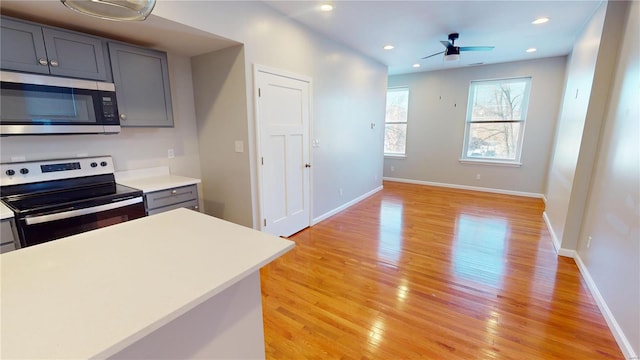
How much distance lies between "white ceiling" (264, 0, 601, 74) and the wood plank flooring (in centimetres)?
266

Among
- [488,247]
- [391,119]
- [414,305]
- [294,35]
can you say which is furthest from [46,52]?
[391,119]

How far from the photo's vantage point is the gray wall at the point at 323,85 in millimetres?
2488

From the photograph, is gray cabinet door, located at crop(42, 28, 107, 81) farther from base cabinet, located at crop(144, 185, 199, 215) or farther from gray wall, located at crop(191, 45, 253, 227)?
base cabinet, located at crop(144, 185, 199, 215)

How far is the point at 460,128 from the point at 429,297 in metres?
4.92

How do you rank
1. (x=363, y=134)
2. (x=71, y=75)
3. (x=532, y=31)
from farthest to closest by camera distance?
(x=363, y=134) → (x=532, y=31) → (x=71, y=75)

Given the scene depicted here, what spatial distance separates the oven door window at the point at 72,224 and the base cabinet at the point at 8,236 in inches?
1.6

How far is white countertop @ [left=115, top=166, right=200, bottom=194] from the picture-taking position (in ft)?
8.39

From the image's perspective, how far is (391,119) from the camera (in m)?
7.02

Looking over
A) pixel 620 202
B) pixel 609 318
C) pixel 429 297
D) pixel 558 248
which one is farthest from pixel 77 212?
pixel 558 248

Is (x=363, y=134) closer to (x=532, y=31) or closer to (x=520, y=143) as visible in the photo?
(x=532, y=31)

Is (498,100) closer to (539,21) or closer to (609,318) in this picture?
(539,21)

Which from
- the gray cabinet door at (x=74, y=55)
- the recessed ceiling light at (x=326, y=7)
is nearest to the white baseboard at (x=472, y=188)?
the recessed ceiling light at (x=326, y=7)

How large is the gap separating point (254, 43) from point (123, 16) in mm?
1692

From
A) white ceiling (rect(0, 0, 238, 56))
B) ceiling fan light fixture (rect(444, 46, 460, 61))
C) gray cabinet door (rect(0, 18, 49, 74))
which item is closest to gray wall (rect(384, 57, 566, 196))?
ceiling fan light fixture (rect(444, 46, 460, 61))
